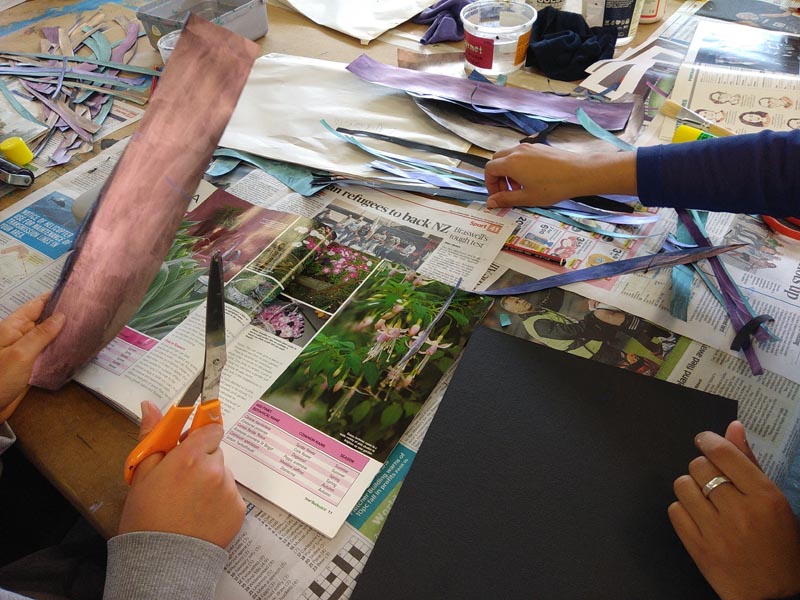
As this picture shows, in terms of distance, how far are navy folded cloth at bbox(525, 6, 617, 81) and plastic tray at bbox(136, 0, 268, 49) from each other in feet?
1.85

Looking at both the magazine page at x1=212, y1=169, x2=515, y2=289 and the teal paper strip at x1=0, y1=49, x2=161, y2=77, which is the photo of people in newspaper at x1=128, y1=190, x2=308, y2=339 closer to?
the magazine page at x1=212, y1=169, x2=515, y2=289

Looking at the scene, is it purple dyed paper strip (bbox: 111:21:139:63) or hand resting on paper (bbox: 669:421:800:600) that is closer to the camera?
hand resting on paper (bbox: 669:421:800:600)

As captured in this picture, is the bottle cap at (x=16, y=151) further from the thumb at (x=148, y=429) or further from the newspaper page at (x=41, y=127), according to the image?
the thumb at (x=148, y=429)

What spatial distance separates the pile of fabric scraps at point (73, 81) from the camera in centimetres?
95

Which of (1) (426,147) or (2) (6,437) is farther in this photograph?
(1) (426,147)

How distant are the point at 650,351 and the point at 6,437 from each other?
663mm

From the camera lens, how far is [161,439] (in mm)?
491

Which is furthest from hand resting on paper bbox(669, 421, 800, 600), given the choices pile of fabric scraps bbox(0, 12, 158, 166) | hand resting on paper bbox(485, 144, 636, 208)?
pile of fabric scraps bbox(0, 12, 158, 166)

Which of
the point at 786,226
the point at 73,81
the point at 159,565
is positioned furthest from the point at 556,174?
the point at 73,81

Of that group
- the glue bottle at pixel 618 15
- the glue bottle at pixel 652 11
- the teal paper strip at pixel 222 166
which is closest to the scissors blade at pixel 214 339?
the teal paper strip at pixel 222 166

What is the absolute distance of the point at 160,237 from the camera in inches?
23.4

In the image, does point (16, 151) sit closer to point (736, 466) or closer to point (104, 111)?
point (104, 111)

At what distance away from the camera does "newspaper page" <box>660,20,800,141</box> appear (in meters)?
0.84

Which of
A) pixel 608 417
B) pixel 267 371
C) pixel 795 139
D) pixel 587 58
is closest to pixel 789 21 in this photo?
pixel 587 58
